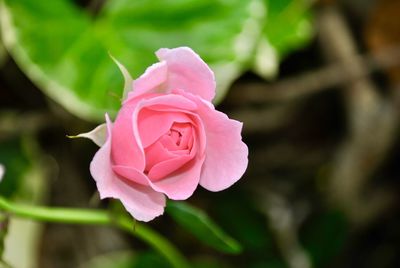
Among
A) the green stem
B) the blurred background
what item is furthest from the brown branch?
the green stem

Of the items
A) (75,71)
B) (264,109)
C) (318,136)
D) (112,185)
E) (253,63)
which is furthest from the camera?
(318,136)

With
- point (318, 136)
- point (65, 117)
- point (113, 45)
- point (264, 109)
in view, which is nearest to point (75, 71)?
point (113, 45)

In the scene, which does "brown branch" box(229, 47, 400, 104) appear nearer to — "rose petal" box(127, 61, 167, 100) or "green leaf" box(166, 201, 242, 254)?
"green leaf" box(166, 201, 242, 254)

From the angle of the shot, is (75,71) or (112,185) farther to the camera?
(75,71)

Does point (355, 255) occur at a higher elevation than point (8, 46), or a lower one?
lower

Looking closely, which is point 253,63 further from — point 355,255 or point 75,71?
point 355,255

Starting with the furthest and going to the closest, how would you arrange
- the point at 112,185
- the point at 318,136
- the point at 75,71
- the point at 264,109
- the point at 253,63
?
the point at 318,136, the point at 264,109, the point at 253,63, the point at 75,71, the point at 112,185

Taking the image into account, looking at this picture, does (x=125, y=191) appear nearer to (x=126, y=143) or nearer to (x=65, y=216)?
(x=126, y=143)

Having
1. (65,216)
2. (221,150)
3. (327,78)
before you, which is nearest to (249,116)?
(327,78)
